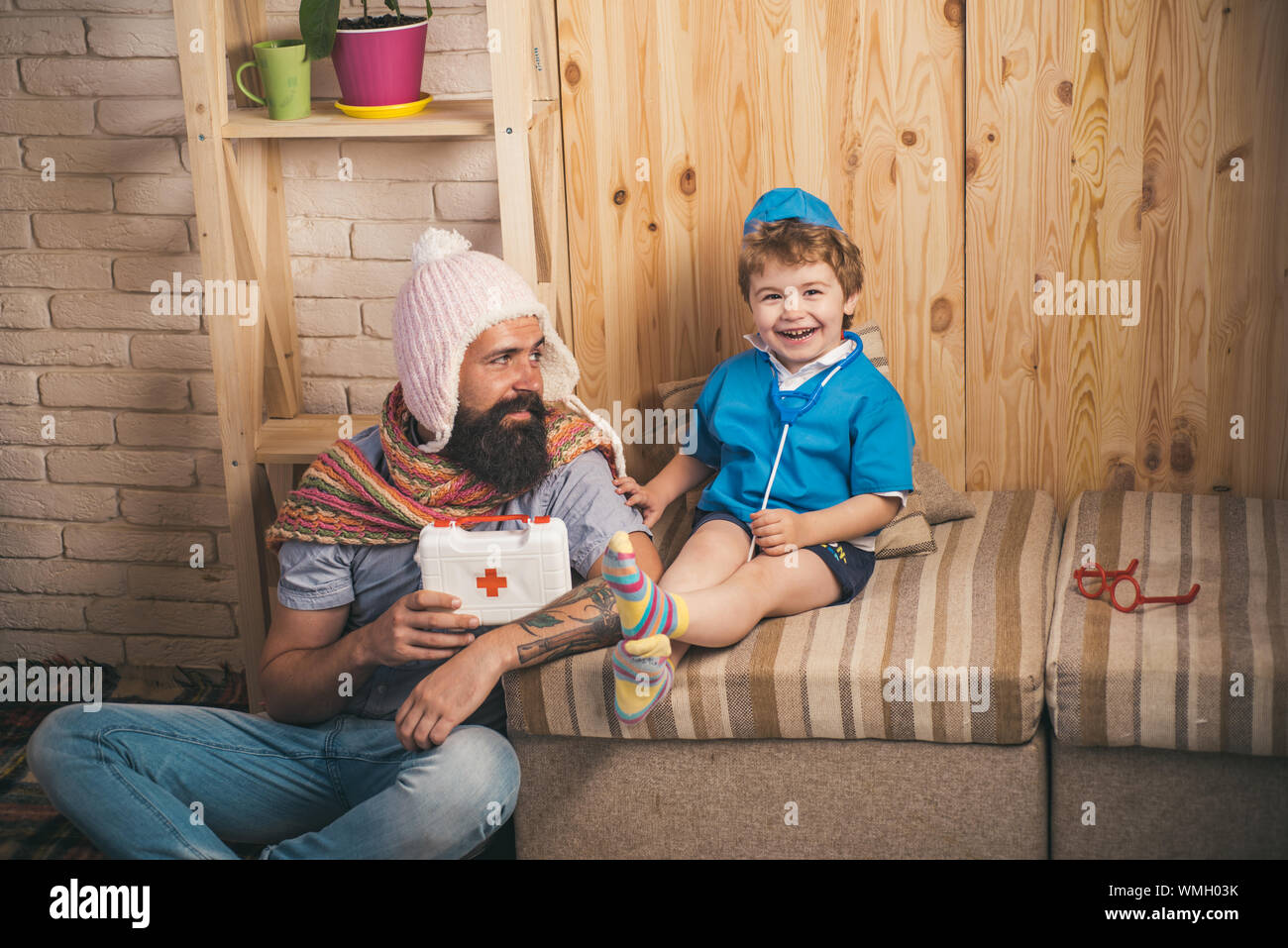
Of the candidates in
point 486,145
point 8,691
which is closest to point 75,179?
point 486,145

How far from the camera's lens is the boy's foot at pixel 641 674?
171 centimetres

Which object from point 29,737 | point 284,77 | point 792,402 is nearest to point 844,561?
point 792,402

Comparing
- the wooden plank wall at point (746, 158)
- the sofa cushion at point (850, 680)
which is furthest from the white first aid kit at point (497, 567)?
the wooden plank wall at point (746, 158)

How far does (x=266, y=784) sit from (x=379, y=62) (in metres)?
1.18

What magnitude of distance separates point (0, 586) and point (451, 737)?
1.48m

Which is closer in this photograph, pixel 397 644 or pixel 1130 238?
pixel 397 644

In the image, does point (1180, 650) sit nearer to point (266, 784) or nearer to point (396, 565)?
point (396, 565)

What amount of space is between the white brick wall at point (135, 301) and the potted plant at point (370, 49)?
0.66ft

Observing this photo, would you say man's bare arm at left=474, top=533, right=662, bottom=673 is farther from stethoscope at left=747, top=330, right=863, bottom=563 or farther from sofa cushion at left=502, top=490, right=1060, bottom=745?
stethoscope at left=747, top=330, right=863, bottom=563

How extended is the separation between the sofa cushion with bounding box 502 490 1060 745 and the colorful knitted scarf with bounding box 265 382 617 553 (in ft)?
0.89

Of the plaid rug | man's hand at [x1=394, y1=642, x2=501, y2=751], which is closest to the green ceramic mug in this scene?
man's hand at [x1=394, y1=642, x2=501, y2=751]

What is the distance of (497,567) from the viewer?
1812mm

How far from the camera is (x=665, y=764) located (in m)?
1.89
